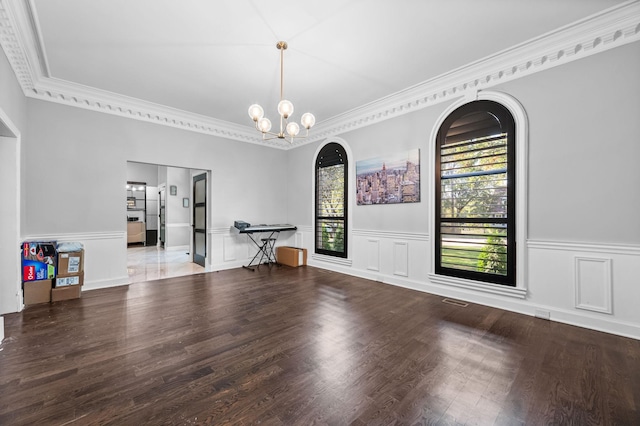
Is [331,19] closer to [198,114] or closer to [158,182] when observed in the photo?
[198,114]

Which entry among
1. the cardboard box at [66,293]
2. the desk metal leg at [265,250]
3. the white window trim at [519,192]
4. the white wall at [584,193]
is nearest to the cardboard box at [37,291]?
the cardboard box at [66,293]

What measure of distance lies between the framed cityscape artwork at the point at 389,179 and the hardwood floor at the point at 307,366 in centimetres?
183

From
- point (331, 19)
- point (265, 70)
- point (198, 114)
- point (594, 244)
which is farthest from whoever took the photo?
point (198, 114)

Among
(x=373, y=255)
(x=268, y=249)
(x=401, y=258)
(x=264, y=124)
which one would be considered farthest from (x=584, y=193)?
(x=268, y=249)

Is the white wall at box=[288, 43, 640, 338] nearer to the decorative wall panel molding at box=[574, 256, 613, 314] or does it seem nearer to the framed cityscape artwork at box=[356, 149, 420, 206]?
the decorative wall panel molding at box=[574, 256, 613, 314]

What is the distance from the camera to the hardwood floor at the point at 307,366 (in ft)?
5.56

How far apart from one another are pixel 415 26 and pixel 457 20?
0.40 m

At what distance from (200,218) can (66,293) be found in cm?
290

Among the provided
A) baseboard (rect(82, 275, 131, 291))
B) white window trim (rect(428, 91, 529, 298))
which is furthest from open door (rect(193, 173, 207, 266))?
white window trim (rect(428, 91, 529, 298))

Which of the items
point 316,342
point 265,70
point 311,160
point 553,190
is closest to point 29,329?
point 316,342

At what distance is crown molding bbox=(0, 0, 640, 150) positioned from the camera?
8.82 feet

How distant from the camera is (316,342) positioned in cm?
261

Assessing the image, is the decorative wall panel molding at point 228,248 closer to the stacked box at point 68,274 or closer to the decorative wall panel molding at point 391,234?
the stacked box at point 68,274

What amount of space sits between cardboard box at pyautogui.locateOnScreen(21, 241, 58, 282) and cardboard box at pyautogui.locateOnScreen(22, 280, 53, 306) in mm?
59
